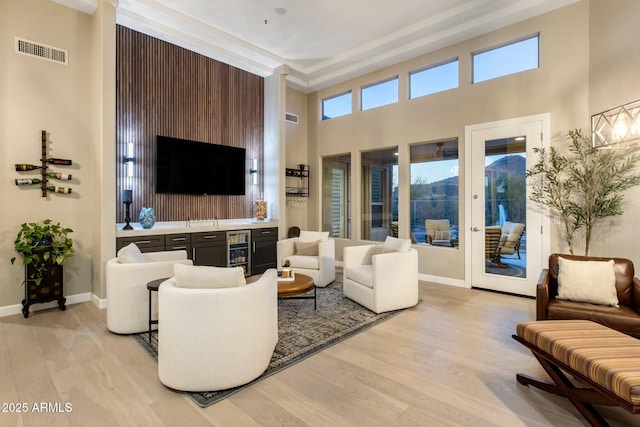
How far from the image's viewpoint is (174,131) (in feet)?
17.5

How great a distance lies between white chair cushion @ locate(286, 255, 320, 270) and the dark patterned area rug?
19.5 inches

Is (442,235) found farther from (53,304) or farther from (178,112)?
(53,304)

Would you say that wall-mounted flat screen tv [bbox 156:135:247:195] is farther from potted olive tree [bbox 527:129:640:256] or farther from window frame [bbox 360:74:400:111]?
potted olive tree [bbox 527:129:640:256]

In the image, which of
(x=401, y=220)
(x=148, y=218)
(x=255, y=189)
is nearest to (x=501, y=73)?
(x=401, y=220)

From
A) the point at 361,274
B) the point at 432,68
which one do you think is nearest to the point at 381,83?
the point at 432,68

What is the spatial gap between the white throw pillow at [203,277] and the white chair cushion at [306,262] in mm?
2598

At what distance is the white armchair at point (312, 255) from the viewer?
193 inches

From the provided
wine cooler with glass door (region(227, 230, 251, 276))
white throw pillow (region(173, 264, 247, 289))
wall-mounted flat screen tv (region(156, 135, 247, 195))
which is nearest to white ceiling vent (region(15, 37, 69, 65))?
wall-mounted flat screen tv (region(156, 135, 247, 195))

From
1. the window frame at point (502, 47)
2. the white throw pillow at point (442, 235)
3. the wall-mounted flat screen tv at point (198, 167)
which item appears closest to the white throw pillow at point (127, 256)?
the wall-mounted flat screen tv at point (198, 167)

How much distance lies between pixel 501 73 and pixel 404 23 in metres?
1.66

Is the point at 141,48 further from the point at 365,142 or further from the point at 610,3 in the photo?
the point at 610,3

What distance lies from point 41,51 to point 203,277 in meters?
Answer: 4.04

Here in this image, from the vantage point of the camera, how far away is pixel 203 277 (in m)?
2.32

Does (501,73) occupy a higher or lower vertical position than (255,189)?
higher
